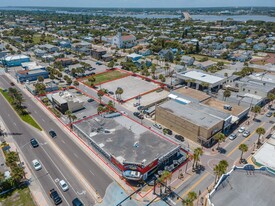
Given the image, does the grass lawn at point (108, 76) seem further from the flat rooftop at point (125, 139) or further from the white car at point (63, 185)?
the white car at point (63, 185)

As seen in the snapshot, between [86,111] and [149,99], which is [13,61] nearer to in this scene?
[86,111]

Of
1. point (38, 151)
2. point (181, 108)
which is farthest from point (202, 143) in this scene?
point (38, 151)

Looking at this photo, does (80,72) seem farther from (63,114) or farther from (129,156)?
(129,156)

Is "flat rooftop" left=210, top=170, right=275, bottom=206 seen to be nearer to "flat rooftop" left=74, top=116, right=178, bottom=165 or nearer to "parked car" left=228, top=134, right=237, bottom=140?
"flat rooftop" left=74, top=116, right=178, bottom=165

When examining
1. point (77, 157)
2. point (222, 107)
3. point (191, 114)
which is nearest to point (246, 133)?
point (222, 107)

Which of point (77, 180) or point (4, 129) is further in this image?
point (4, 129)
